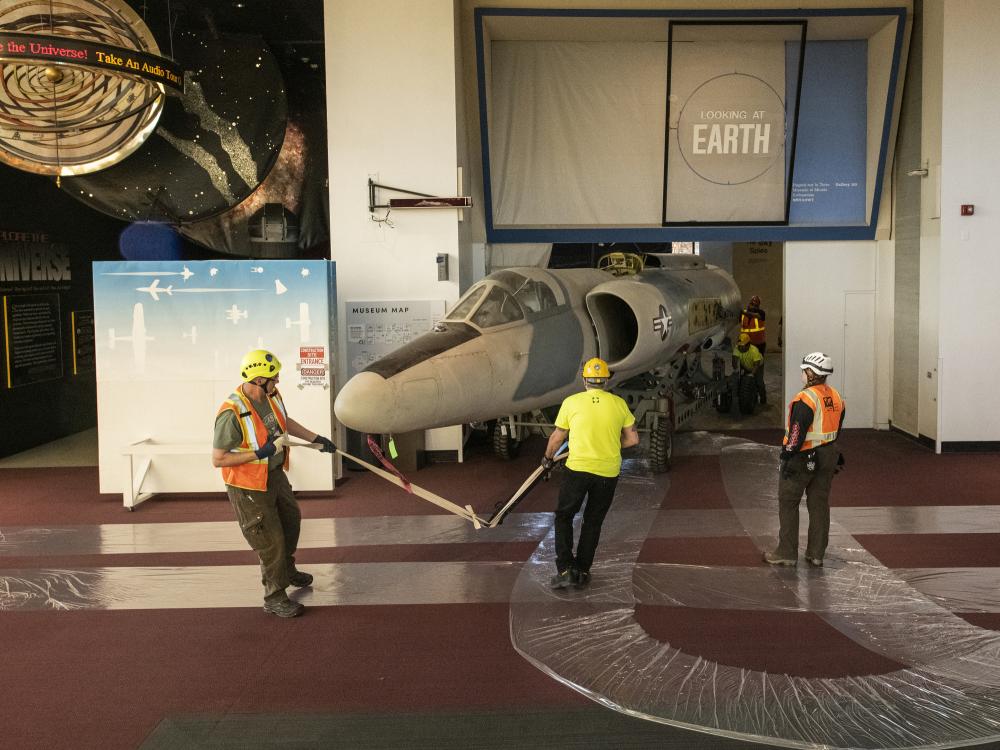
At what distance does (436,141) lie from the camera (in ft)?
35.9

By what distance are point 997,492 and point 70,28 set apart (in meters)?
10.5

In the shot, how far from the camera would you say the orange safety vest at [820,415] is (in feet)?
22.0

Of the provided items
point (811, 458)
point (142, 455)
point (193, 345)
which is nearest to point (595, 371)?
point (811, 458)

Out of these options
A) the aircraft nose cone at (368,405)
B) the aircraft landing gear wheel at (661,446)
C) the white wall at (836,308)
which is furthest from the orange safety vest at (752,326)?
the aircraft nose cone at (368,405)

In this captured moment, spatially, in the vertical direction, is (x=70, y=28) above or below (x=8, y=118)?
above

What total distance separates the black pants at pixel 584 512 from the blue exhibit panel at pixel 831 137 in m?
7.74

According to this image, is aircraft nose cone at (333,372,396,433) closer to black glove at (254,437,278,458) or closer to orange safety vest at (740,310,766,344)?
black glove at (254,437,278,458)

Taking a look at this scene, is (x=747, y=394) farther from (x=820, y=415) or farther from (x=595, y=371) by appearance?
(x=595, y=371)

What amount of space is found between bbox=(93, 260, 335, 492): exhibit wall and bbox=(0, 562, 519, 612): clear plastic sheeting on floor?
96.1 inches

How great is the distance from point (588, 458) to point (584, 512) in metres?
0.42

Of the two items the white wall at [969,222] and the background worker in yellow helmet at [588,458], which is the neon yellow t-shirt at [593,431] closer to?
the background worker in yellow helmet at [588,458]

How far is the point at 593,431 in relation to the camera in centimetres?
631

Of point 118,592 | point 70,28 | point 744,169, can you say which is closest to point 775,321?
point 744,169

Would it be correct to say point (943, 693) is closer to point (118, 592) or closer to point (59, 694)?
point (59, 694)
